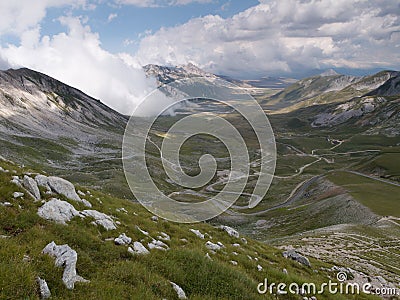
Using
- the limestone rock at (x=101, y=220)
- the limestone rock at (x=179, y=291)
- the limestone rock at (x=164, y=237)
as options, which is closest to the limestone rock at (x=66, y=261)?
the limestone rock at (x=179, y=291)

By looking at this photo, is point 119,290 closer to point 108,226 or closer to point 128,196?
point 108,226

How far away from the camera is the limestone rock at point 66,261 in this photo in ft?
32.1

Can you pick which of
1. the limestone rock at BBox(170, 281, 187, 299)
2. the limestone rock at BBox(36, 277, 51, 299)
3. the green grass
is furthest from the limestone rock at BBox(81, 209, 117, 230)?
the green grass

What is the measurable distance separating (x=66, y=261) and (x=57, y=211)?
5.13 m

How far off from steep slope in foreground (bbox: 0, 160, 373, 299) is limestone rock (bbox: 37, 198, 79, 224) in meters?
0.04

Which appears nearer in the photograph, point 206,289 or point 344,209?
point 206,289

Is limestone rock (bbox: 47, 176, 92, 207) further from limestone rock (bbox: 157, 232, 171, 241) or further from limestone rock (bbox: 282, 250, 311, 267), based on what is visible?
limestone rock (bbox: 282, 250, 311, 267)

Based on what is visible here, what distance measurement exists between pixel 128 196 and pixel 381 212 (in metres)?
86.3

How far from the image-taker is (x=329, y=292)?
689 inches

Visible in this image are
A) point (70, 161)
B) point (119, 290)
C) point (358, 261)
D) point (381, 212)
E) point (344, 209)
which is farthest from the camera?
point (70, 161)

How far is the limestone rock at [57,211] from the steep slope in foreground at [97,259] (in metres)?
0.04

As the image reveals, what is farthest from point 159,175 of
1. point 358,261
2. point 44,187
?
point 44,187

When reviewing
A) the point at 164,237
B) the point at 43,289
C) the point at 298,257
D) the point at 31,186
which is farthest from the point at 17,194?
the point at 298,257

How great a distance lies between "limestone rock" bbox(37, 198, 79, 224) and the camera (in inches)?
558
